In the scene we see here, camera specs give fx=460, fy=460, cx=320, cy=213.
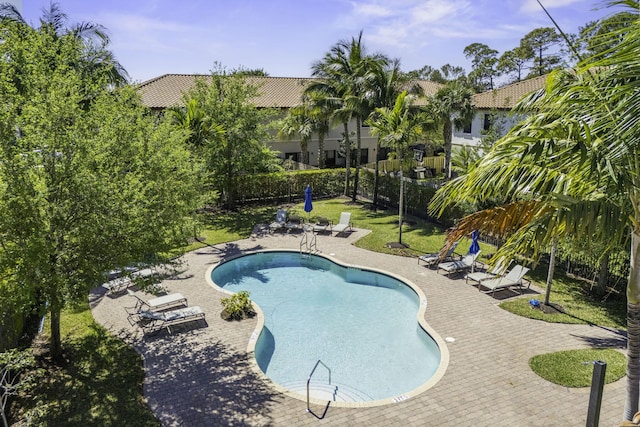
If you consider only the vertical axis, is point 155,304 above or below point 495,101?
below

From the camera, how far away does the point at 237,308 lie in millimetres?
14391

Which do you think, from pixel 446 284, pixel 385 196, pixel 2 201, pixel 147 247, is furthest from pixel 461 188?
pixel 385 196

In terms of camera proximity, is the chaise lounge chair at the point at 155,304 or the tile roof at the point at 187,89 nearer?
the chaise lounge chair at the point at 155,304

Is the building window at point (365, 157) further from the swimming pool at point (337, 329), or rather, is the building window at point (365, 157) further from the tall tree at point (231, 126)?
the swimming pool at point (337, 329)

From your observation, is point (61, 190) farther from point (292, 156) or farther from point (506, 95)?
point (506, 95)

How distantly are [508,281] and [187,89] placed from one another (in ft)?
106

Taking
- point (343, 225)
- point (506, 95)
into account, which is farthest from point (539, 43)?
point (343, 225)

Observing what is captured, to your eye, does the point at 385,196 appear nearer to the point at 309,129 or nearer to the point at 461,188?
the point at 309,129

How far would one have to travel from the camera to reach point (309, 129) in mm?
33375

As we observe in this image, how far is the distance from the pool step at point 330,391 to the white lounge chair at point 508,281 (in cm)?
715

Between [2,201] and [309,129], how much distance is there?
2589 cm

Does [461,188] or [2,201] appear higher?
[461,188]

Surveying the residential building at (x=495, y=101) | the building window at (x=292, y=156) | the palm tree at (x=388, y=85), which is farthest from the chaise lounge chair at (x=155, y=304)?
the building window at (x=292, y=156)

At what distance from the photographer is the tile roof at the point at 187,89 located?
37.5 meters
